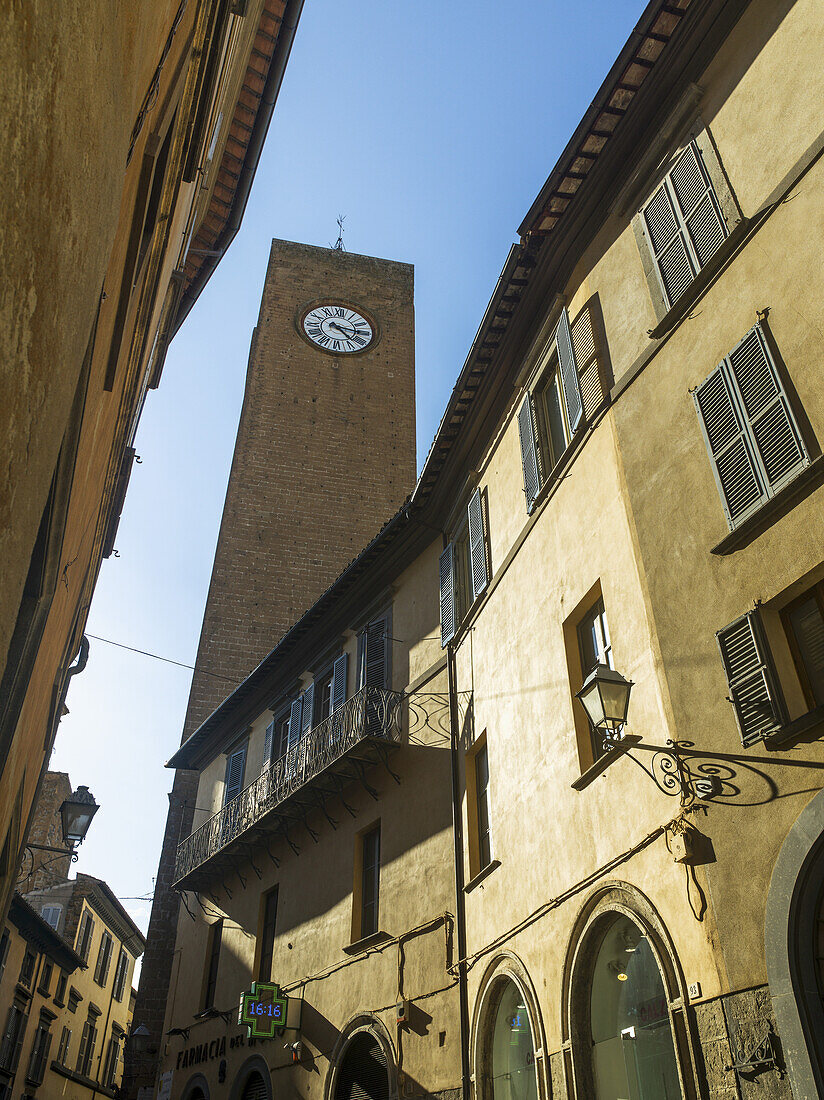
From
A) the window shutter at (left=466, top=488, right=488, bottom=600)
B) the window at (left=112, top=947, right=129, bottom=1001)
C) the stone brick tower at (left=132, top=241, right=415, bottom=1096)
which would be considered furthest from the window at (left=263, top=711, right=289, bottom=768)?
the window at (left=112, top=947, right=129, bottom=1001)

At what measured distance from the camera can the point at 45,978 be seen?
26.0m

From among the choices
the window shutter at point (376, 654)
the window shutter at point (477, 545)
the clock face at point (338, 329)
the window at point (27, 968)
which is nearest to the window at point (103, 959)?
the window at point (27, 968)

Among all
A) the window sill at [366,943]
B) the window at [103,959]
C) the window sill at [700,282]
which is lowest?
the window sill at [366,943]

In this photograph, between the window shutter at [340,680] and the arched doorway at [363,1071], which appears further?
the window shutter at [340,680]

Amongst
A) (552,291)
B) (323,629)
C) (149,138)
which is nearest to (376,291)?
(323,629)

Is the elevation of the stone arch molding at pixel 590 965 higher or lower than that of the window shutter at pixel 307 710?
lower

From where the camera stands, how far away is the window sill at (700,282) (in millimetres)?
7516

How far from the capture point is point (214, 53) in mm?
8531

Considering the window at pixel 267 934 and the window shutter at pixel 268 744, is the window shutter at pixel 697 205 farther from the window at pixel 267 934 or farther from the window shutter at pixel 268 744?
the window shutter at pixel 268 744

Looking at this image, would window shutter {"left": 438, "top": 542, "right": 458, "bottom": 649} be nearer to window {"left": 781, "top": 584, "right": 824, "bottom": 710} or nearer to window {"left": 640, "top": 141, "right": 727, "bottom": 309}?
window {"left": 640, "top": 141, "right": 727, "bottom": 309}

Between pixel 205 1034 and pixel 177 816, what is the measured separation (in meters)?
5.82

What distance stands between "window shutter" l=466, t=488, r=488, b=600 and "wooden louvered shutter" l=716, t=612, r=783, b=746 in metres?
5.52

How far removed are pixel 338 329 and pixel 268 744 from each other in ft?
52.6

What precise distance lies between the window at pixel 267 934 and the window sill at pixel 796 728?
11800 millimetres
